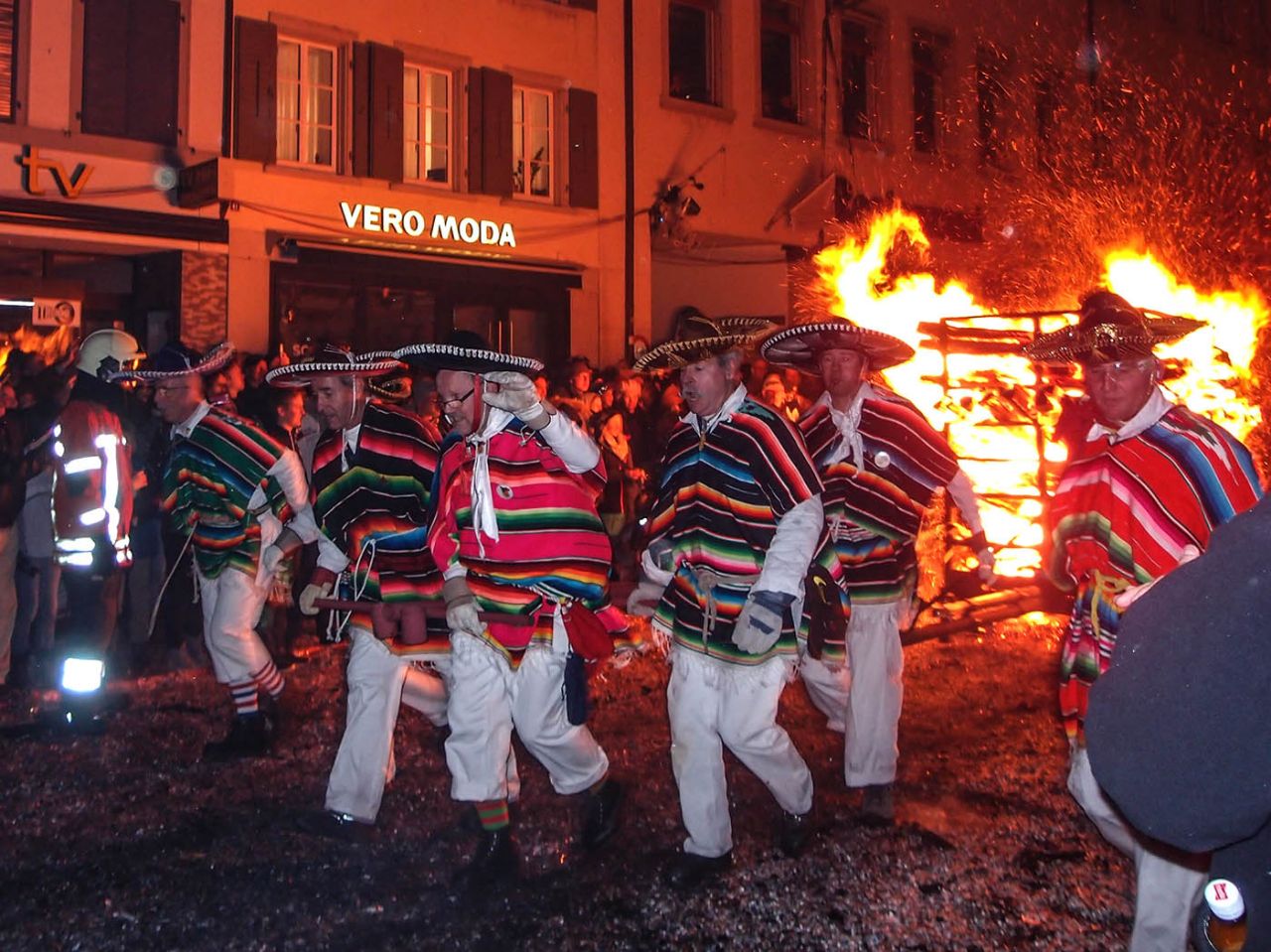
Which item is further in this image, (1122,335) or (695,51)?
(695,51)

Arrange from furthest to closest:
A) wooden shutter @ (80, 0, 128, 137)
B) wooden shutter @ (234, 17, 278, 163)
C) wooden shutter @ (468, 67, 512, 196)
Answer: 1. wooden shutter @ (468, 67, 512, 196)
2. wooden shutter @ (234, 17, 278, 163)
3. wooden shutter @ (80, 0, 128, 137)

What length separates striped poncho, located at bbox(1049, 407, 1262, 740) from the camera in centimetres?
358

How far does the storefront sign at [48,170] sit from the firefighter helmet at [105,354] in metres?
7.50

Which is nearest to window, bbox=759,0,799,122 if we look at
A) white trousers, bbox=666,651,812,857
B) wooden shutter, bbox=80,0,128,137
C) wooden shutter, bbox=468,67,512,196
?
wooden shutter, bbox=468,67,512,196

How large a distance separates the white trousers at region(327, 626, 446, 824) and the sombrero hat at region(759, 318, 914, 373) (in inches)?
82.7

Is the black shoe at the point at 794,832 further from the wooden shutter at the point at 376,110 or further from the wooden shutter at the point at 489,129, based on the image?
the wooden shutter at the point at 489,129

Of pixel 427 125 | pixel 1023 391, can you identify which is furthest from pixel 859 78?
pixel 1023 391

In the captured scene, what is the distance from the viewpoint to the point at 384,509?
5051 mm

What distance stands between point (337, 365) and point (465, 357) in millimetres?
1036

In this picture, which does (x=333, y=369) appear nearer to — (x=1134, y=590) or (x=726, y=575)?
(x=726, y=575)

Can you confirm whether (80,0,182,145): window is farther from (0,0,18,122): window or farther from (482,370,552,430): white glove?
(482,370,552,430): white glove

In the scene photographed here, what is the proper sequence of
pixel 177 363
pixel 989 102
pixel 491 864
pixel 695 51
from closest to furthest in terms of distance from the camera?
1. pixel 491 864
2. pixel 177 363
3. pixel 695 51
4. pixel 989 102

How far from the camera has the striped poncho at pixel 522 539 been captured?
4.52 metres

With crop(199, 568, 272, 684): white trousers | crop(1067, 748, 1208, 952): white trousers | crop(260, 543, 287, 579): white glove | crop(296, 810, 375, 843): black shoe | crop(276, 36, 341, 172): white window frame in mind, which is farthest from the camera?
crop(276, 36, 341, 172): white window frame
